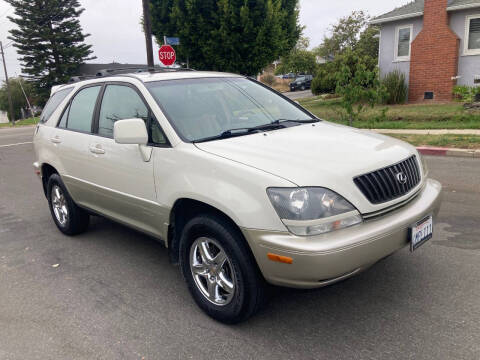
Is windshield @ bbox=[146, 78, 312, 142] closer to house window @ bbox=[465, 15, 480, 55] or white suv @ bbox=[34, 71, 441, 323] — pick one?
white suv @ bbox=[34, 71, 441, 323]

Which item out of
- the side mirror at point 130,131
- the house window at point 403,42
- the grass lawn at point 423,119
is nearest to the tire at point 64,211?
the side mirror at point 130,131

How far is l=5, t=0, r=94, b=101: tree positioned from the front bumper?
44117 millimetres

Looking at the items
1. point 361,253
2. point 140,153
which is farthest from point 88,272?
point 361,253

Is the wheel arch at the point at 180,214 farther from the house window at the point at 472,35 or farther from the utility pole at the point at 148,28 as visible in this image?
the house window at the point at 472,35

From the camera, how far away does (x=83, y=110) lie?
4680mm

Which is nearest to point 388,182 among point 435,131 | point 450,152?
→ point 450,152

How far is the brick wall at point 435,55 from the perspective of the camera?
16.7 m

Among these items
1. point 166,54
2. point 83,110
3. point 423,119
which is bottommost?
point 423,119

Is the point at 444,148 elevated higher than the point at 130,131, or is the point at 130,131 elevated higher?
the point at 130,131

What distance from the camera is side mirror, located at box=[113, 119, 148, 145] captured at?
3.40 metres

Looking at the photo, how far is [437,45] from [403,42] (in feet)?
5.81

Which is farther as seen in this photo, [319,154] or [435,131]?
[435,131]

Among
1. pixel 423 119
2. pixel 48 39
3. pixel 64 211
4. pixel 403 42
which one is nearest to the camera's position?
pixel 64 211

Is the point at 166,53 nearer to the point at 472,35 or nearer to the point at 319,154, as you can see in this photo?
the point at 472,35
